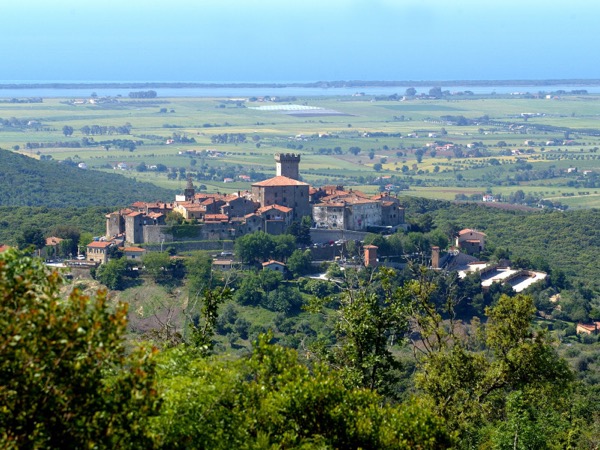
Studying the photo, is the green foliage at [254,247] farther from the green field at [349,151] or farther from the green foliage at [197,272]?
the green field at [349,151]

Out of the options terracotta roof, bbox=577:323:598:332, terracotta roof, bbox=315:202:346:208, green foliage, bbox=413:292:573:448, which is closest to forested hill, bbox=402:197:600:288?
terracotta roof, bbox=315:202:346:208

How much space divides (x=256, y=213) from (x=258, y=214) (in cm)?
33

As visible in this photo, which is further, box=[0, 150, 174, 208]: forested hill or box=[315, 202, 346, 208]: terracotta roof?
box=[0, 150, 174, 208]: forested hill

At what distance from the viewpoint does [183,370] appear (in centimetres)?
1418

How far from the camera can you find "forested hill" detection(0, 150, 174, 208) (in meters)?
86.2

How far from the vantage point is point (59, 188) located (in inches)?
3593

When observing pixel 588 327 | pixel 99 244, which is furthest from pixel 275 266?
pixel 588 327

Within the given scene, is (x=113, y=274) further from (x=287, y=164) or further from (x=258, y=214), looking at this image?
(x=287, y=164)


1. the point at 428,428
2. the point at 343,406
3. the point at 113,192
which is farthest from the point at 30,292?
the point at 113,192

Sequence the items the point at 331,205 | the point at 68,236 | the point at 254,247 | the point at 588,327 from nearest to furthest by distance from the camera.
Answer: the point at 588,327 < the point at 254,247 < the point at 68,236 < the point at 331,205

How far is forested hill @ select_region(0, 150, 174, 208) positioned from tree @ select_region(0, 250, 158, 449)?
237ft

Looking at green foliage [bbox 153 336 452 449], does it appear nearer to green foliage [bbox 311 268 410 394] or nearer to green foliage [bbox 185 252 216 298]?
green foliage [bbox 311 268 410 394]

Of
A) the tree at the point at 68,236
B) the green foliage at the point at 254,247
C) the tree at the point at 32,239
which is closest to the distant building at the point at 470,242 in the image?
the green foliage at the point at 254,247

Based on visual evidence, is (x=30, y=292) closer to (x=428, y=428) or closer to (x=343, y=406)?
(x=343, y=406)
